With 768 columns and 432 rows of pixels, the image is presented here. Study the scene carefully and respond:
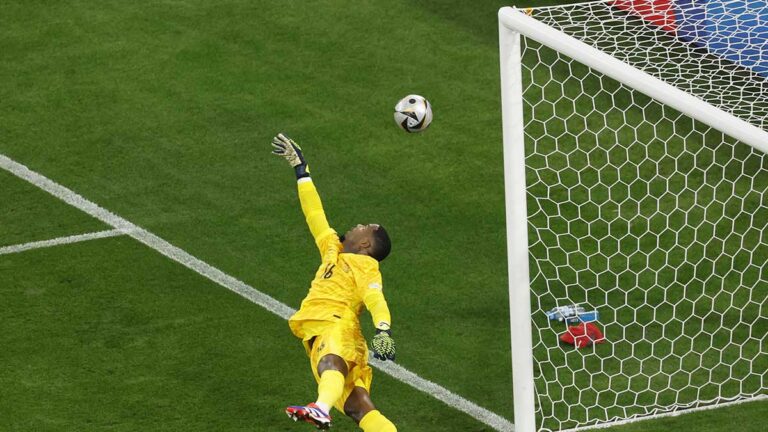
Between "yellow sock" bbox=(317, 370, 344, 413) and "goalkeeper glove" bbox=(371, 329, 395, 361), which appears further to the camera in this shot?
"yellow sock" bbox=(317, 370, 344, 413)

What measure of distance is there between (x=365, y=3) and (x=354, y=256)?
22.1 feet

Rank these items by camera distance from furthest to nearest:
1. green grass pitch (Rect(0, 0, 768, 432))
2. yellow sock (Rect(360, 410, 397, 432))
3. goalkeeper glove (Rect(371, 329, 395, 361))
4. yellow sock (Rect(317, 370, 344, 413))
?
green grass pitch (Rect(0, 0, 768, 432)), yellow sock (Rect(360, 410, 397, 432)), yellow sock (Rect(317, 370, 344, 413)), goalkeeper glove (Rect(371, 329, 395, 361))

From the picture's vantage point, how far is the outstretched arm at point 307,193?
873 centimetres

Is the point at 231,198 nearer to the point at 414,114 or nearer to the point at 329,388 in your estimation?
the point at 414,114

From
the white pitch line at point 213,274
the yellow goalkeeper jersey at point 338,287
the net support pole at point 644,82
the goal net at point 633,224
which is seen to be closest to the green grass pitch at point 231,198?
the white pitch line at point 213,274

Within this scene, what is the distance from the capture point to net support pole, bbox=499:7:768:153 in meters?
7.46

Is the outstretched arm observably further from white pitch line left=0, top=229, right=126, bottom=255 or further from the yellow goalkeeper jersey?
white pitch line left=0, top=229, right=126, bottom=255

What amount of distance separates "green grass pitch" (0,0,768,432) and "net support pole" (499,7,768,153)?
208 centimetres

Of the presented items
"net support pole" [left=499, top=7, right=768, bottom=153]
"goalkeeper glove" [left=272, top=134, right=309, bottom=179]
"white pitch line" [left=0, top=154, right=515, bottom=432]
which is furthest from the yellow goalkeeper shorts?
"net support pole" [left=499, top=7, right=768, bottom=153]

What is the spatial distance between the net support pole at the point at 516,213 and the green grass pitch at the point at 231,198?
584 millimetres

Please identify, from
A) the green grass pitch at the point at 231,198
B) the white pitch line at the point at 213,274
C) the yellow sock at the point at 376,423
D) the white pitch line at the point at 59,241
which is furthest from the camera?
the white pitch line at the point at 59,241

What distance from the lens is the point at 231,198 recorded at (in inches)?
456

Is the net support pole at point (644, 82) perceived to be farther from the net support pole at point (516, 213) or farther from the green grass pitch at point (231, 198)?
the green grass pitch at point (231, 198)

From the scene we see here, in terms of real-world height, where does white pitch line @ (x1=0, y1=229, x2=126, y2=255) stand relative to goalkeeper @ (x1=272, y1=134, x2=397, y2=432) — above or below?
below
